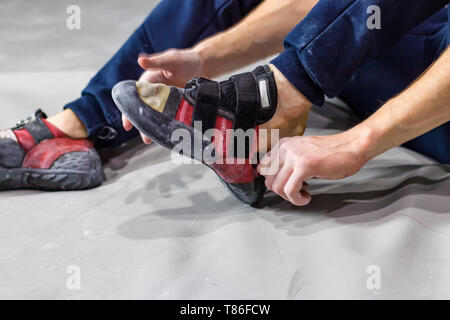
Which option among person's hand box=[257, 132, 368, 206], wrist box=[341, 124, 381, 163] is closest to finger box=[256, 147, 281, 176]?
person's hand box=[257, 132, 368, 206]

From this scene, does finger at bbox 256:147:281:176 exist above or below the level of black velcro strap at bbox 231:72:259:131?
below

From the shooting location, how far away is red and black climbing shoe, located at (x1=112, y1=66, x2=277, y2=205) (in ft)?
2.21

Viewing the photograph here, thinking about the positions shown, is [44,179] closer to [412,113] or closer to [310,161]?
[310,161]

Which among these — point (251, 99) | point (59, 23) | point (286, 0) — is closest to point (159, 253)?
point (251, 99)

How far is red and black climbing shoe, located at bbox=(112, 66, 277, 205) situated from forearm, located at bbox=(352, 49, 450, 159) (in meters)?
0.14

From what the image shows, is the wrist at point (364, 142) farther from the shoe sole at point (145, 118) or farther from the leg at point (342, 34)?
the shoe sole at point (145, 118)

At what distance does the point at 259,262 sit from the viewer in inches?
23.3

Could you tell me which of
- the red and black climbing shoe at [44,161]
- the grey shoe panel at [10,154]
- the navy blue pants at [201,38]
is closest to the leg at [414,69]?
the navy blue pants at [201,38]

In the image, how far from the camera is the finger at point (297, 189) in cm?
65

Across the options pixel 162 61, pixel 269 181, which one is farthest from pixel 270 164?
pixel 162 61

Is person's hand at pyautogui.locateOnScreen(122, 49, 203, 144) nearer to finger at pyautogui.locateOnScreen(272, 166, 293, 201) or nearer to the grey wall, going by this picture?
finger at pyautogui.locateOnScreen(272, 166, 293, 201)
